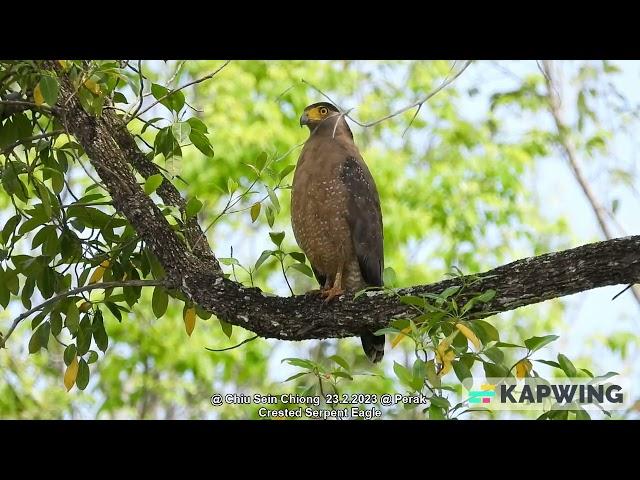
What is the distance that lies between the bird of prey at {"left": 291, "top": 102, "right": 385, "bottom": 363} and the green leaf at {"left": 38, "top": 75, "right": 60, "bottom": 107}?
1.50m

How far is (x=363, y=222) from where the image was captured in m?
4.33

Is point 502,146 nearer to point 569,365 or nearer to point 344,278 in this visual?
point 344,278

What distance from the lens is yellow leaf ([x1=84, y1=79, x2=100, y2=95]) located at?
11.0ft

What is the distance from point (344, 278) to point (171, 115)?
128cm

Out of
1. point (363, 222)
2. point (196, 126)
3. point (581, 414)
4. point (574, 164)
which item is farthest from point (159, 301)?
point (574, 164)

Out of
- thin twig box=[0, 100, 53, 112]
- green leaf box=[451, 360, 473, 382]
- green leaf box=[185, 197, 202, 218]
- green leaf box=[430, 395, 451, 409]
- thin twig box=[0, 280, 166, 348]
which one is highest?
thin twig box=[0, 100, 53, 112]

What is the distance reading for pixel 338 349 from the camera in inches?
370

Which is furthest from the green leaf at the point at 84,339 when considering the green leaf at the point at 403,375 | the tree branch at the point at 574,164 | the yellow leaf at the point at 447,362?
the tree branch at the point at 574,164

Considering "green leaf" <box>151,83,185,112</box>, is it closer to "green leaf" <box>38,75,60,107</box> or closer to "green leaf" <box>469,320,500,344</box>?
"green leaf" <box>38,75,60,107</box>

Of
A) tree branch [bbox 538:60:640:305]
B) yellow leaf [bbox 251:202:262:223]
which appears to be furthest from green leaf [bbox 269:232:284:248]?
tree branch [bbox 538:60:640:305]

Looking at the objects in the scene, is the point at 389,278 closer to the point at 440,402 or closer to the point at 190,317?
the point at 440,402

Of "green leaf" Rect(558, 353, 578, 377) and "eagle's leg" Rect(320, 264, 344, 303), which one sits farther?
"eagle's leg" Rect(320, 264, 344, 303)

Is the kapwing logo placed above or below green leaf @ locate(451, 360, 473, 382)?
below

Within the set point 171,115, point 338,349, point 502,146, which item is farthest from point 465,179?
point 171,115
